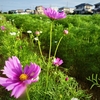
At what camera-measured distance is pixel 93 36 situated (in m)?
3.87

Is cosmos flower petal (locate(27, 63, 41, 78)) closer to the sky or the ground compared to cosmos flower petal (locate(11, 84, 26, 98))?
closer to the sky

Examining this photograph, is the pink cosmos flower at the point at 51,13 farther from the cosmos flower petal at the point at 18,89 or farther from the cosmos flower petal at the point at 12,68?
the cosmos flower petal at the point at 18,89

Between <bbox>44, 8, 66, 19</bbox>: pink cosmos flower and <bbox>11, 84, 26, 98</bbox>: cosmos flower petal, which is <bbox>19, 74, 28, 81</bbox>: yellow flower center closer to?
<bbox>11, 84, 26, 98</bbox>: cosmos flower petal

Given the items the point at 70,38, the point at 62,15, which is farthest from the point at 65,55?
the point at 62,15

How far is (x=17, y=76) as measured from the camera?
0.80 meters

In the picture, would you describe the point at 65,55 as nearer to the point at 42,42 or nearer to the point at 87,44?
the point at 87,44

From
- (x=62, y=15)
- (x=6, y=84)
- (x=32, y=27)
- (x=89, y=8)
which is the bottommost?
(x=89, y=8)

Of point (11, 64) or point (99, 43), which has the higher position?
point (11, 64)

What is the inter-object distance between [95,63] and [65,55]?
0.75m

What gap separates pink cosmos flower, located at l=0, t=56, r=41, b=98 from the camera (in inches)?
27.7

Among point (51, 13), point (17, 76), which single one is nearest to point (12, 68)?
point (17, 76)

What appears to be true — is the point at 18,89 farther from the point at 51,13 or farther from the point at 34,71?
→ the point at 51,13

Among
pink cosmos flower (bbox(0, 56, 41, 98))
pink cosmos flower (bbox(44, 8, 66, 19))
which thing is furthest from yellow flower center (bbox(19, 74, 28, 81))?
pink cosmos flower (bbox(44, 8, 66, 19))

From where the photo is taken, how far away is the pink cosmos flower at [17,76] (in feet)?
2.31
